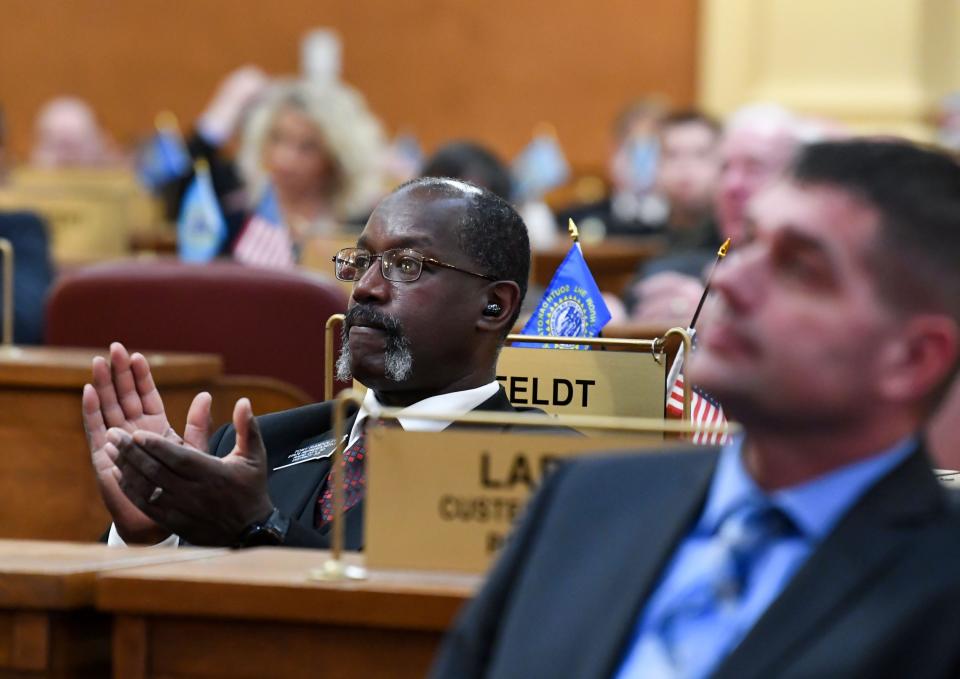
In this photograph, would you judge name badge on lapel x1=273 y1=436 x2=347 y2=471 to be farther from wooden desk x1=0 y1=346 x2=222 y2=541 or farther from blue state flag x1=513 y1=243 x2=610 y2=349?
wooden desk x1=0 y1=346 x2=222 y2=541

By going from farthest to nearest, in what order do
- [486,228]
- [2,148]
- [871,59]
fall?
[871,59]
[2,148]
[486,228]

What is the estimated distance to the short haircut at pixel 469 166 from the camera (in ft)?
17.1

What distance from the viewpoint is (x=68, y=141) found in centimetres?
1023

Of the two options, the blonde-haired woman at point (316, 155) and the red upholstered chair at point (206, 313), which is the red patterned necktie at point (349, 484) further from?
the blonde-haired woman at point (316, 155)

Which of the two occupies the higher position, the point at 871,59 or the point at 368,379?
the point at 871,59

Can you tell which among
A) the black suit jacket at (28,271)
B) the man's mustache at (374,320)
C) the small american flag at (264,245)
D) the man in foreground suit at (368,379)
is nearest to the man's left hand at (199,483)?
the man in foreground suit at (368,379)

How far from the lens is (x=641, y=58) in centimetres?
1139

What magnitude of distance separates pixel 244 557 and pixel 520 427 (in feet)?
1.65

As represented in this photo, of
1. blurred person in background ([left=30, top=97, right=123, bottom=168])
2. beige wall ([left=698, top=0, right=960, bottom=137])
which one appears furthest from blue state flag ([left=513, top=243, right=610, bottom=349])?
blurred person in background ([left=30, top=97, right=123, bottom=168])

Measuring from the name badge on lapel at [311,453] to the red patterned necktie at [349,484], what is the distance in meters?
0.03

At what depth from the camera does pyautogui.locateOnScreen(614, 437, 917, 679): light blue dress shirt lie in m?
1.45

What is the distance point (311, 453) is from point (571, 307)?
55 centimetres

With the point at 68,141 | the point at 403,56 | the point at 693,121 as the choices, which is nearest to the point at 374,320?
the point at 693,121

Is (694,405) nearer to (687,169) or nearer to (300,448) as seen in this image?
(300,448)
